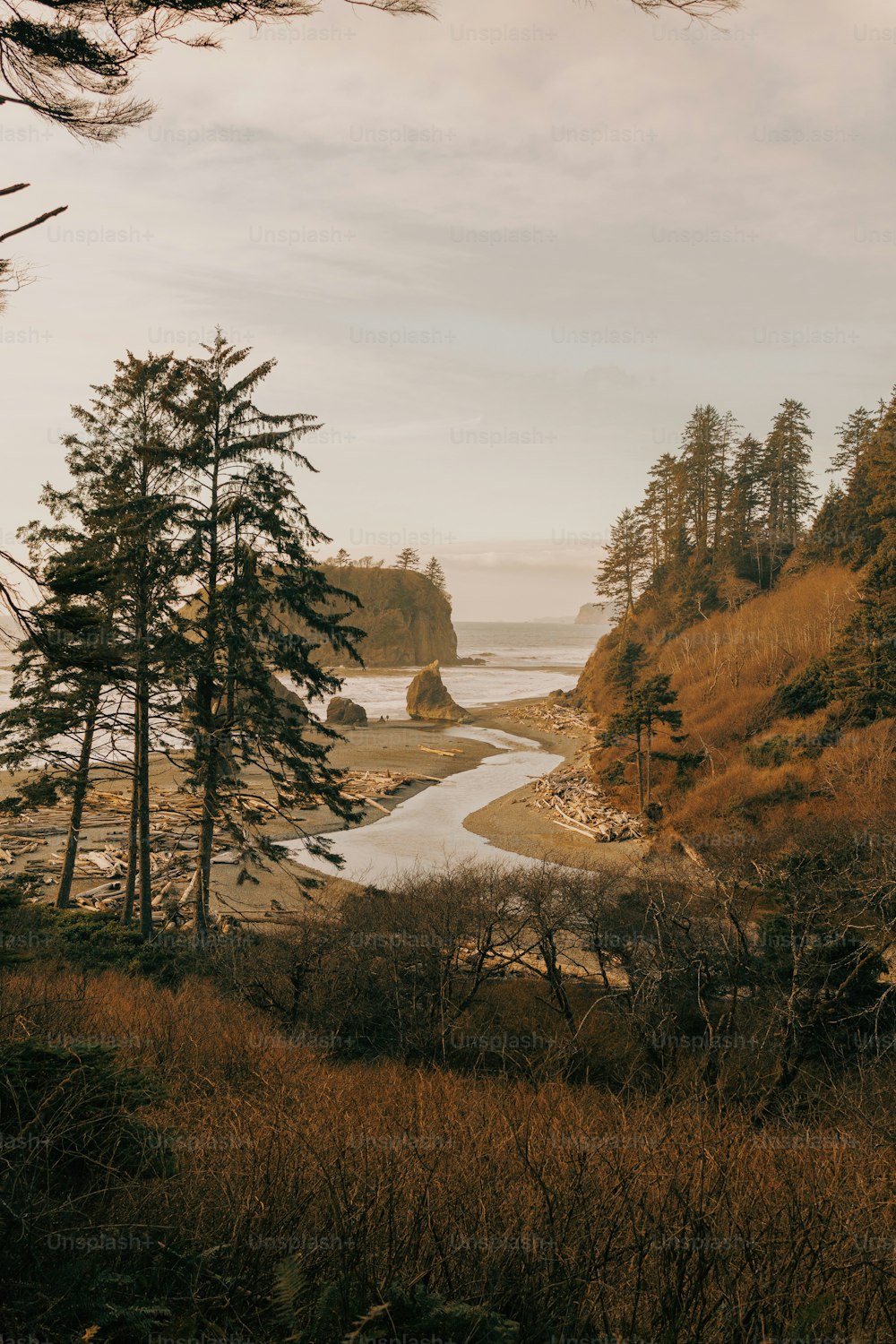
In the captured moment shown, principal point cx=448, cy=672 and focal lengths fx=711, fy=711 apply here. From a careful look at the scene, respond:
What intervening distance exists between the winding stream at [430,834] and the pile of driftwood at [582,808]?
9.04ft

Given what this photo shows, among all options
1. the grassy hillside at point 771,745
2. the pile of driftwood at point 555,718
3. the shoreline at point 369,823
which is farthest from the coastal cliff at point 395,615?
the grassy hillside at point 771,745

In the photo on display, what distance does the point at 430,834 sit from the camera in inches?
1187

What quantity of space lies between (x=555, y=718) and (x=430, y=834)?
34174 millimetres

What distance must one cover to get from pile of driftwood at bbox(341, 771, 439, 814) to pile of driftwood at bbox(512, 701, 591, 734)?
18.9 m

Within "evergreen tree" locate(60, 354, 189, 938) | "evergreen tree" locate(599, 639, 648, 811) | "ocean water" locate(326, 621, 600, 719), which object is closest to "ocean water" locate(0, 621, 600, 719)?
"ocean water" locate(326, 621, 600, 719)

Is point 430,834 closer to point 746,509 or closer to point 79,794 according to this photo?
point 79,794

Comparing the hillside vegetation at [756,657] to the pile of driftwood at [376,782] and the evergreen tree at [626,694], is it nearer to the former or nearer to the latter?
the evergreen tree at [626,694]

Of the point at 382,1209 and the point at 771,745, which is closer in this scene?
the point at 382,1209

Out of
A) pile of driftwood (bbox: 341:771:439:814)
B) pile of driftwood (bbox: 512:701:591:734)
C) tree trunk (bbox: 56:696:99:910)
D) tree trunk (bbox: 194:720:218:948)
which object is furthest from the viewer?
pile of driftwood (bbox: 512:701:591:734)

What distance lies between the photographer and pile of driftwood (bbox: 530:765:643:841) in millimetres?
30627

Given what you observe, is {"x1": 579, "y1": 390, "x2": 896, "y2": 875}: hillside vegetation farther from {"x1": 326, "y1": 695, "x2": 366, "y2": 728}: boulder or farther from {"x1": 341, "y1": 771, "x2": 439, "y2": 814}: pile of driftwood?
{"x1": 326, "y1": 695, "x2": 366, "y2": 728}: boulder

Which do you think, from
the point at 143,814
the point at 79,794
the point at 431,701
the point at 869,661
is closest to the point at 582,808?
the point at 869,661

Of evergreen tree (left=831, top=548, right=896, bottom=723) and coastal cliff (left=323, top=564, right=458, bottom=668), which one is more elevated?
coastal cliff (left=323, top=564, right=458, bottom=668)

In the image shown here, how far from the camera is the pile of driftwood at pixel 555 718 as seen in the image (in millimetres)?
58438
